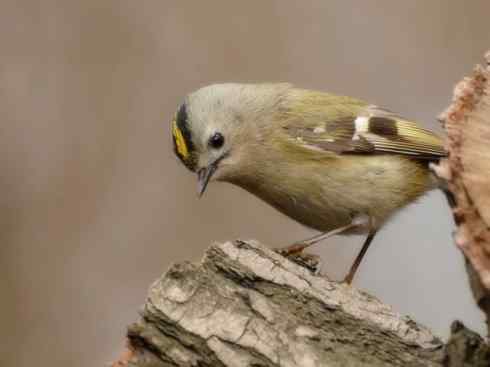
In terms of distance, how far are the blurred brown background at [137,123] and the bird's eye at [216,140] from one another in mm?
1484

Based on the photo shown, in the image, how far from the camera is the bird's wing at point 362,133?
2996mm

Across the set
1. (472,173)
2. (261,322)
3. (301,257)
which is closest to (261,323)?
(261,322)

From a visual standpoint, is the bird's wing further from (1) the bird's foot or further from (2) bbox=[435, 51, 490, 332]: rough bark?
(2) bbox=[435, 51, 490, 332]: rough bark

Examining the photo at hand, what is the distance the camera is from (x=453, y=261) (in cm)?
450

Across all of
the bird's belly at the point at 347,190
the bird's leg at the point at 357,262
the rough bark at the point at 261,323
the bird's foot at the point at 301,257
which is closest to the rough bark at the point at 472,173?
the rough bark at the point at 261,323

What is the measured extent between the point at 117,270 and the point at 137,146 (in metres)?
0.67

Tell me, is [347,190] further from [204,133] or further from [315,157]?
[204,133]

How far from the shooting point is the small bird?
293 centimetres

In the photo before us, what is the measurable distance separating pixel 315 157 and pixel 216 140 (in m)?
0.35

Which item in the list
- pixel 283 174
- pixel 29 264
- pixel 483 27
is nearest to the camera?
pixel 283 174

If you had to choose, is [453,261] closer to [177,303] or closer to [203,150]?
[203,150]

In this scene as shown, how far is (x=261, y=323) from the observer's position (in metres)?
1.95

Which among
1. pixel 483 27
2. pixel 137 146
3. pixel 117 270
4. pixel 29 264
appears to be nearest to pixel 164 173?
pixel 137 146

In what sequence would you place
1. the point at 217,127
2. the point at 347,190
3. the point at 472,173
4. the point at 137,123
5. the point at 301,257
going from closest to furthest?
the point at 472,173
the point at 301,257
the point at 347,190
the point at 217,127
the point at 137,123
